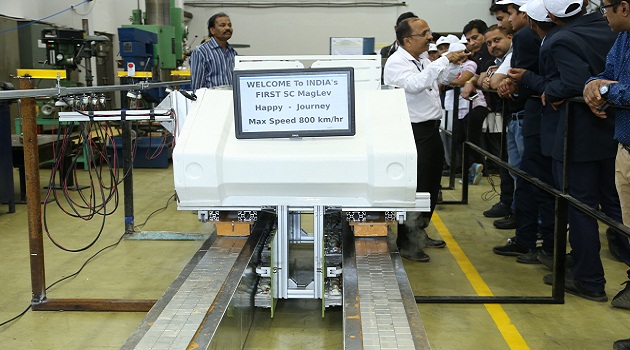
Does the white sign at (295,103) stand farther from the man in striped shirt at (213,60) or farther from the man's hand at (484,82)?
the man in striped shirt at (213,60)

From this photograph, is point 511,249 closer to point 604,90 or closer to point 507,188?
point 507,188

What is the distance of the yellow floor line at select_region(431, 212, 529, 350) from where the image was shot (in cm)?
359

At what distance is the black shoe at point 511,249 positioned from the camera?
17.1 ft

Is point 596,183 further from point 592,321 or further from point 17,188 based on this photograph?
point 17,188

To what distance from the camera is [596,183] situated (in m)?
4.02

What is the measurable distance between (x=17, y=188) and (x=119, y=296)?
13.9 feet

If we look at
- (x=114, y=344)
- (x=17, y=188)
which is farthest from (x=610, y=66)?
(x=17, y=188)

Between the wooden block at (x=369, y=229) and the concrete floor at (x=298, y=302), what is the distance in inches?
22.3

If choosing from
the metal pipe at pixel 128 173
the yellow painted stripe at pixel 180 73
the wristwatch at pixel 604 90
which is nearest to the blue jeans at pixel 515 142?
the wristwatch at pixel 604 90

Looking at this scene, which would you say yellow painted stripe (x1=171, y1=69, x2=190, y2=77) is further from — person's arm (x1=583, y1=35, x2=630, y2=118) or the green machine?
person's arm (x1=583, y1=35, x2=630, y2=118)

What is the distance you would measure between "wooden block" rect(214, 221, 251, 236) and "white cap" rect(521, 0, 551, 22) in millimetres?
2412

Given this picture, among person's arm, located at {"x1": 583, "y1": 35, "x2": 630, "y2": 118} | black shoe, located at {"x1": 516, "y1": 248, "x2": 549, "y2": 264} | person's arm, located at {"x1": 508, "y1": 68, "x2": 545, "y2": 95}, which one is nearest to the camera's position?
person's arm, located at {"x1": 583, "y1": 35, "x2": 630, "y2": 118}

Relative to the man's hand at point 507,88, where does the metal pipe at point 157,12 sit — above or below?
above

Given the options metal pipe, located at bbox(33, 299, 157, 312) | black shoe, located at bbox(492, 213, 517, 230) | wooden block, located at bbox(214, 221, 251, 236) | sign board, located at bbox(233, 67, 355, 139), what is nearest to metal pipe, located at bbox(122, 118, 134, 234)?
metal pipe, located at bbox(33, 299, 157, 312)
